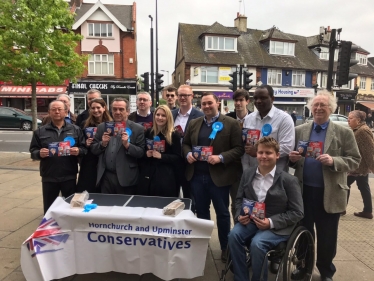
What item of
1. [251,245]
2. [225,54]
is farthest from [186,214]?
[225,54]

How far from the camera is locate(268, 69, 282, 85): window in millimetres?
31728

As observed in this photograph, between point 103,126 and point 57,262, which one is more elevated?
point 103,126

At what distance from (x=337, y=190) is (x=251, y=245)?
40.8 inches

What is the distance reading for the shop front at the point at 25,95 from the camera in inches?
990

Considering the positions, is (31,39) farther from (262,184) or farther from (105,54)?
(105,54)

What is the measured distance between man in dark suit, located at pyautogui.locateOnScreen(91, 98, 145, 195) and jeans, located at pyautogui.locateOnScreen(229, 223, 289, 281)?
1.42 m

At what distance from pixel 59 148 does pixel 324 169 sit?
9.29 ft

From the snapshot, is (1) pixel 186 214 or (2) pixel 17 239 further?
(2) pixel 17 239

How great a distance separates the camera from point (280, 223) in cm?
279

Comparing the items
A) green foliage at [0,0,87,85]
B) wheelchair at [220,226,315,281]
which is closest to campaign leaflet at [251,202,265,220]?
wheelchair at [220,226,315,281]

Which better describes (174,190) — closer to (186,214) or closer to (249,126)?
(186,214)

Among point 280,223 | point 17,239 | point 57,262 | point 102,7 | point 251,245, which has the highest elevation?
Answer: point 102,7

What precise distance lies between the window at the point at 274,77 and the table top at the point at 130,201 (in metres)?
30.4

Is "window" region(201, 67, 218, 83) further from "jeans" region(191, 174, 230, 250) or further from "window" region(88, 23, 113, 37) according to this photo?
"jeans" region(191, 174, 230, 250)
